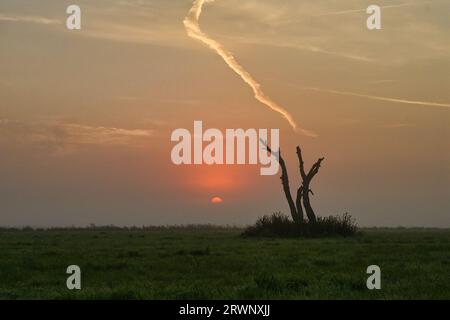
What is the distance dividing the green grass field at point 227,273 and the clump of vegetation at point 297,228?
55.8 feet

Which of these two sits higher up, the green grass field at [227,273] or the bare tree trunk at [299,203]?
the bare tree trunk at [299,203]

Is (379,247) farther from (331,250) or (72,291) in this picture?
(72,291)

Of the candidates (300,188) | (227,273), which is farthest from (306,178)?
(227,273)

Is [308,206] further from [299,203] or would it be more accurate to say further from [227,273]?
[227,273]

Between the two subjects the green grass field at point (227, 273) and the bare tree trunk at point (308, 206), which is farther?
the bare tree trunk at point (308, 206)

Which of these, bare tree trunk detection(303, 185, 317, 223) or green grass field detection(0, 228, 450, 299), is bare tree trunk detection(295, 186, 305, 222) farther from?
green grass field detection(0, 228, 450, 299)

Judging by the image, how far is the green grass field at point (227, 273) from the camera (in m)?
16.0

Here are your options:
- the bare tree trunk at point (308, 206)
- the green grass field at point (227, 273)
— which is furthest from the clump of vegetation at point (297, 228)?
the green grass field at point (227, 273)

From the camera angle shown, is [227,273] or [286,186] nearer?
[227,273]

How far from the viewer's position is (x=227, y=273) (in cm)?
2075

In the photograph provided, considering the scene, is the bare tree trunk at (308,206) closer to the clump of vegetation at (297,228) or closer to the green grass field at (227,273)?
the clump of vegetation at (297,228)

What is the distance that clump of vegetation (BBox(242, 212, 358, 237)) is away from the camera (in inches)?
1882

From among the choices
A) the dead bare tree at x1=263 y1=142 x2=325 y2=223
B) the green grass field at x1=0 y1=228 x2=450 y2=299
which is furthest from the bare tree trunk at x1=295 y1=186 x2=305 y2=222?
the green grass field at x1=0 y1=228 x2=450 y2=299

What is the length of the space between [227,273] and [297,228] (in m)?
27.9
